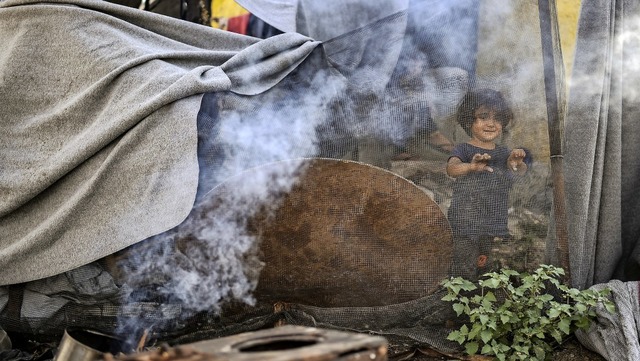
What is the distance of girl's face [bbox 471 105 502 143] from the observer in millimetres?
3152

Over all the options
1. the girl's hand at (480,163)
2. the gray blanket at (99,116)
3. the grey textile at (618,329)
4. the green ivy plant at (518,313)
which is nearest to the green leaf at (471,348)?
the green ivy plant at (518,313)

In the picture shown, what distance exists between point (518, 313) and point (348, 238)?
809 millimetres

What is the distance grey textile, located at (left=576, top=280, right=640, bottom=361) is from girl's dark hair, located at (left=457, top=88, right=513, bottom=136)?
903mm

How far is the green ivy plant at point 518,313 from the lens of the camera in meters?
2.97

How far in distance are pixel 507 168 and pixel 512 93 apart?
36 centimetres

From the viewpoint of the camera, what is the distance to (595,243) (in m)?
3.38

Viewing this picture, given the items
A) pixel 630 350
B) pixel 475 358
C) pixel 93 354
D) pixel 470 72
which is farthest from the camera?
pixel 470 72

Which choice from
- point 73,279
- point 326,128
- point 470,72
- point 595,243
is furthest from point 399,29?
point 73,279

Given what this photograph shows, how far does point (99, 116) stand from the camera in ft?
10.6

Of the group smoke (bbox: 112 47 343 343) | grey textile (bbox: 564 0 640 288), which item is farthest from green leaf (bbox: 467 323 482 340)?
smoke (bbox: 112 47 343 343)

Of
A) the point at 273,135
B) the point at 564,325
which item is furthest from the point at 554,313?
the point at 273,135

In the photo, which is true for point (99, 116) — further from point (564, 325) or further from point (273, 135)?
point (564, 325)

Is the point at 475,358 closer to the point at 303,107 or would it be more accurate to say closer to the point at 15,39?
the point at 303,107

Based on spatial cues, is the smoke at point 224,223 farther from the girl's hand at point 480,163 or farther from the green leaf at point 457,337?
the green leaf at point 457,337
